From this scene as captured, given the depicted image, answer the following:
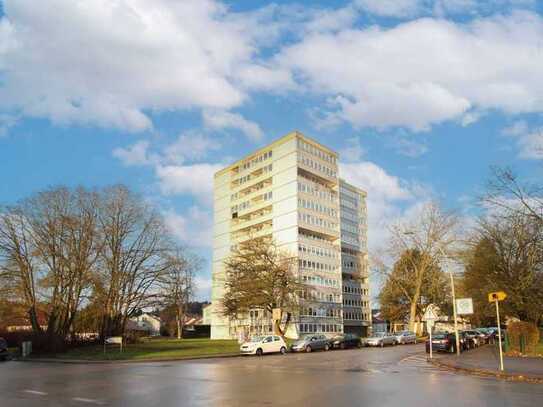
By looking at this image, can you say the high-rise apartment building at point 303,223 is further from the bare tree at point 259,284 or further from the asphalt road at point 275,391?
the asphalt road at point 275,391

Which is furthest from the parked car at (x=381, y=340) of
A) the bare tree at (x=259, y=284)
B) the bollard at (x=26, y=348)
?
the bollard at (x=26, y=348)

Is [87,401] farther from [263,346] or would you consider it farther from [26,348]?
[26,348]

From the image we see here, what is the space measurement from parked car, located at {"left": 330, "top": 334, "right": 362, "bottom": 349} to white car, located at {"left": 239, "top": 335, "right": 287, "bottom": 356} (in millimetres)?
7587

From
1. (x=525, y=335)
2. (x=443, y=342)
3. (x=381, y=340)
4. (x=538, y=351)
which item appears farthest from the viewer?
(x=381, y=340)

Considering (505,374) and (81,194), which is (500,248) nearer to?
(505,374)

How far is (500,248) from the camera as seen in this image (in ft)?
148

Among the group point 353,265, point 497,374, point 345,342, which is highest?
point 353,265

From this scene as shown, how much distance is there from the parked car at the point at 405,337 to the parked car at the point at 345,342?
698cm

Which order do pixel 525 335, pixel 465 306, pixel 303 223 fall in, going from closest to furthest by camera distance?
pixel 465 306, pixel 525 335, pixel 303 223

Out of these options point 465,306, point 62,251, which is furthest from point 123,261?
point 465,306

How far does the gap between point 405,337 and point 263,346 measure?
23659 mm

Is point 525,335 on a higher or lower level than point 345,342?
higher

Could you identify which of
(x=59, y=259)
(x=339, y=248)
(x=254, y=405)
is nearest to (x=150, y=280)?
(x=59, y=259)

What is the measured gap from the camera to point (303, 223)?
278 feet
